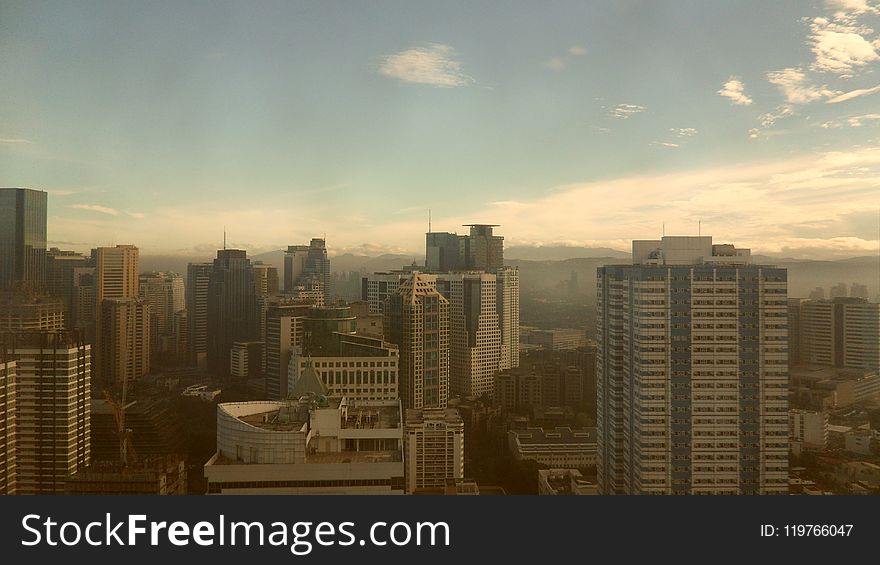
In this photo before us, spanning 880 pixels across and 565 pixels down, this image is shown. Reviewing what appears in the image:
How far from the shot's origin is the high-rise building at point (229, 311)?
4527mm

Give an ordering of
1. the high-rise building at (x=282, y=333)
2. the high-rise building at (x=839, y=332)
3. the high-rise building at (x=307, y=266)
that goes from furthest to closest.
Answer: the high-rise building at (x=282, y=333)
the high-rise building at (x=307, y=266)
the high-rise building at (x=839, y=332)

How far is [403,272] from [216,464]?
235 cm

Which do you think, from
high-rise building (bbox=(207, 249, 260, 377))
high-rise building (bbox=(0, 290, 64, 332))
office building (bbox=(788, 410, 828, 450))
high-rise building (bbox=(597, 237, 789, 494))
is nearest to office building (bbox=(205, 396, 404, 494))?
high-rise building (bbox=(207, 249, 260, 377))

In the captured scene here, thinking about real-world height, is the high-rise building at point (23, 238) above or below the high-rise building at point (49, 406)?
above


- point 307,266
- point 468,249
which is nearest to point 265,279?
point 307,266

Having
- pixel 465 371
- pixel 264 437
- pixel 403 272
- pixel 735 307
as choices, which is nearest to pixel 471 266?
pixel 403 272

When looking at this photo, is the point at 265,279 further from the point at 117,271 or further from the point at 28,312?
the point at 28,312

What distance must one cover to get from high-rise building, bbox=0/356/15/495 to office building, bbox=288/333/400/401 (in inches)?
65.1

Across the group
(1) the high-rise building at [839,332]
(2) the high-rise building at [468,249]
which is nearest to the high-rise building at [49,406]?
(2) the high-rise building at [468,249]

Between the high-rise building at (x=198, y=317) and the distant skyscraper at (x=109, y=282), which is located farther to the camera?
the high-rise building at (x=198, y=317)

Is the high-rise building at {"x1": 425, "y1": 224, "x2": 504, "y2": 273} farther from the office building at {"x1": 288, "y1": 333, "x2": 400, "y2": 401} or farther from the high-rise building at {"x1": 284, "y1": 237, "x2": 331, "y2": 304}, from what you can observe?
the office building at {"x1": 288, "y1": 333, "x2": 400, "y2": 401}

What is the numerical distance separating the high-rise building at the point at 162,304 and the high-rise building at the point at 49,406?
1.84ft

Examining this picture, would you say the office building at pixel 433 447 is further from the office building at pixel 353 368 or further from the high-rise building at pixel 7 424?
the high-rise building at pixel 7 424

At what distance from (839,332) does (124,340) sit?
5.07 metres
